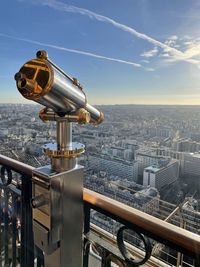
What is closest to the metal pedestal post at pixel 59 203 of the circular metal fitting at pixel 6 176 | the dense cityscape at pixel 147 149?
the circular metal fitting at pixel 6 176

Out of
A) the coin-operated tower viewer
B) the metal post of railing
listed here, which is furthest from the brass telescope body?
the metal post of railing

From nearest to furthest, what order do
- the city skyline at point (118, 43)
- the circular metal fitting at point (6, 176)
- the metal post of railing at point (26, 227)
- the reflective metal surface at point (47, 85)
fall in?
the reflective metal surface at point (47, 85) < the metal post of railing at point (26, 227) < the circular metal fitting at point (6, 176) < the city skyline at point (118, 43)

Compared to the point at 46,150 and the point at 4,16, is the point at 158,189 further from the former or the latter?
the point at 4,16

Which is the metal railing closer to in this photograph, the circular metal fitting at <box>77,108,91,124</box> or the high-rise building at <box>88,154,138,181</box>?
the circular metal fitting at <box>77,108,91,124</box>

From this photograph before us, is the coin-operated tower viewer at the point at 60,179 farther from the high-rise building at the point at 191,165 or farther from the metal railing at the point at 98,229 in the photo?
the high-rise building at the point at 191,165

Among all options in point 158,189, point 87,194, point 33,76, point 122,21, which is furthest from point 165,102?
point 33,76

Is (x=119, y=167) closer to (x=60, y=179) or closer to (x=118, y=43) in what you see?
(x=60, y=179)
